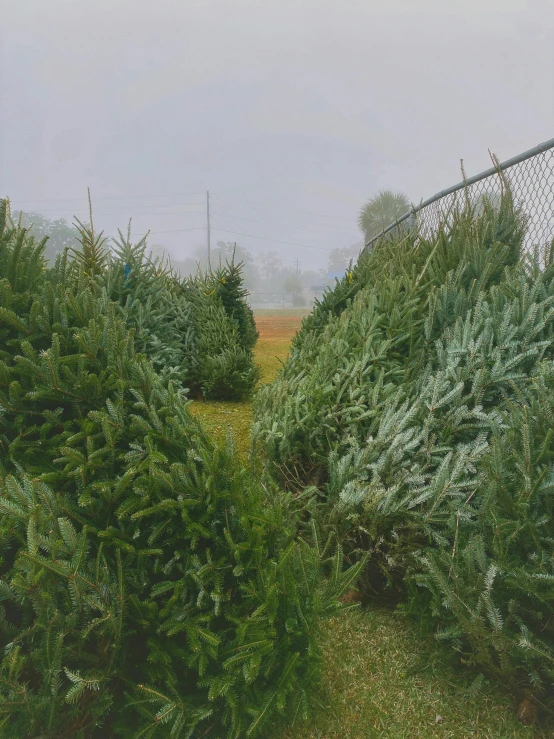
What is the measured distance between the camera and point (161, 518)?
1.53 meters

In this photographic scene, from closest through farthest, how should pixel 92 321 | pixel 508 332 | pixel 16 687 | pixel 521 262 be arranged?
1. pixel 16 687
2. pixel 92 321
3. pixel 508 332
4. pixel 521 262

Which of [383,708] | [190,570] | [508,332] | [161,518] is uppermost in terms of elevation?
[508,332]

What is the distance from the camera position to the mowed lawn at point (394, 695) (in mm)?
1837

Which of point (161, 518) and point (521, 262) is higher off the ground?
point (521, 262)

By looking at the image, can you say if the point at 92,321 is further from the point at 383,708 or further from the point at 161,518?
the point at 383,708

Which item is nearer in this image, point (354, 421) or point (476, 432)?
point (476, 432)

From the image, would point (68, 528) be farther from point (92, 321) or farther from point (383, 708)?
point (383, 708)

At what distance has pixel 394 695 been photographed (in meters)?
2.00

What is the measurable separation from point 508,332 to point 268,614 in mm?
1909

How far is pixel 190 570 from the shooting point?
1479 mm

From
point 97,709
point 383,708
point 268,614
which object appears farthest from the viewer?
point 383,708

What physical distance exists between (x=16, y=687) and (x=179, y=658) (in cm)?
47

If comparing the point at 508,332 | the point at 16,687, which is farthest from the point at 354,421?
the point at 16,687

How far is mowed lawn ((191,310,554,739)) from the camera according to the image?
1837mm
